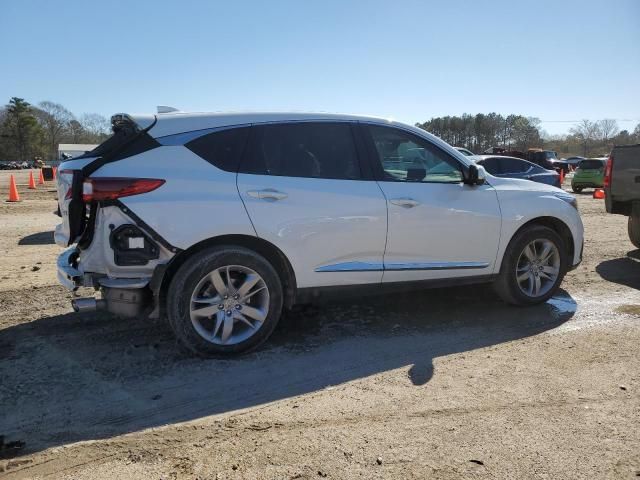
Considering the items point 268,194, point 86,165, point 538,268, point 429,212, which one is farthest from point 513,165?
→ point 86,165

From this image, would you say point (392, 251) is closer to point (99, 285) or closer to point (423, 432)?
point (423, 432)

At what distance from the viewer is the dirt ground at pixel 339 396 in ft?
8.64

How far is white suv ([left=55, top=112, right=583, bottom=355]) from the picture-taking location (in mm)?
3701

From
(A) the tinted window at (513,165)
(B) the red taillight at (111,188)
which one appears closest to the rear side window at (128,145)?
(B) the red taillight at (111,188)

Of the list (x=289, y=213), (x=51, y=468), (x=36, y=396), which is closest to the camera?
(x=51, y=468)

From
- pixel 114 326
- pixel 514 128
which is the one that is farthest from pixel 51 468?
pixel 514 128

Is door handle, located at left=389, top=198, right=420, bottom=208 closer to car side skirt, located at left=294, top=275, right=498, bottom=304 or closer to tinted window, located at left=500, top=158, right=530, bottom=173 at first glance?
car side skirt, located at left=294, top=275, right=498, bottom=304

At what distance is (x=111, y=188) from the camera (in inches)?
142

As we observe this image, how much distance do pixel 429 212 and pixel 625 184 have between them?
4496mm

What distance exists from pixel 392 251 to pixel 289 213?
3.31 feet

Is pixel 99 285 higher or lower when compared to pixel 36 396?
higher

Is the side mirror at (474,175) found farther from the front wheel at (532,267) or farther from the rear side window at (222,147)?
the rear side window at (222,147)

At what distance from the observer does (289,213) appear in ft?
13.1

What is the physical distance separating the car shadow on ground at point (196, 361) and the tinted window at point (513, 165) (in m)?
10.7
